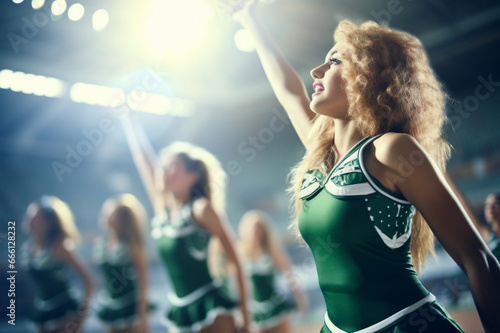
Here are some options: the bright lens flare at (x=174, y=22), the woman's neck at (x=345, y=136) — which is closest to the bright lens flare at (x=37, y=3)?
the bright lens flare at (x=174, y=22)

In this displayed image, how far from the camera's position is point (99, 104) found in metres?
9.09

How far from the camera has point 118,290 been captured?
13.4 feet

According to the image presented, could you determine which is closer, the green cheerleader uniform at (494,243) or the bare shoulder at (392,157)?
the bare shoulder at (392,157)

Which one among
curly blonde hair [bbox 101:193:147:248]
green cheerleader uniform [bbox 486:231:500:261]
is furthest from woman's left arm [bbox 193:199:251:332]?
curly blonde hair [bbox 101:193:147:248]

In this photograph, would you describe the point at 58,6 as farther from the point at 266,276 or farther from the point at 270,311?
the point at 270,311

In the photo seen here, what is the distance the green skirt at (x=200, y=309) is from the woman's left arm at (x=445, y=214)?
1.76m

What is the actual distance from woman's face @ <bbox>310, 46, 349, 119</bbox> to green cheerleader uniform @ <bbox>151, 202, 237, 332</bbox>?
1.58 metres

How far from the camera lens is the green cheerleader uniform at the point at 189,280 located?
7.92 feet

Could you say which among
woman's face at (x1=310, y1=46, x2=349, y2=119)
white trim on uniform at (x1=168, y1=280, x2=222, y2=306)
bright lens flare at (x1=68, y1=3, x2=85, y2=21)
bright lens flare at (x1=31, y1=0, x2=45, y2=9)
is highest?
bright lens flare at (x1=68, y1=3, x2=85, y2=21)

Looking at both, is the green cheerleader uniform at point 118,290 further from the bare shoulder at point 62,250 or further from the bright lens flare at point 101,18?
the bright lens flare at point 101,18

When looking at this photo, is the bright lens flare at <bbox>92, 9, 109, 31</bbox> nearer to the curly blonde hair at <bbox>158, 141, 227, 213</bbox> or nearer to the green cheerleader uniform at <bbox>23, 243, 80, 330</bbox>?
the curly blonde hair at <bbox>158, 141, 227, 213</bbox>

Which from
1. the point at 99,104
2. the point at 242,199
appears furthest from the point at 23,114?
the point at 242,199

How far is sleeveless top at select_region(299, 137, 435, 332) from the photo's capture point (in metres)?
0.97

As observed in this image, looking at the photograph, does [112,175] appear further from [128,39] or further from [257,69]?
[128,39]
